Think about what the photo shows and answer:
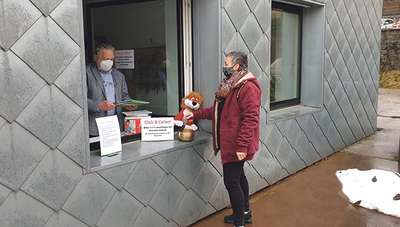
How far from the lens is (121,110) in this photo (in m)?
3.85

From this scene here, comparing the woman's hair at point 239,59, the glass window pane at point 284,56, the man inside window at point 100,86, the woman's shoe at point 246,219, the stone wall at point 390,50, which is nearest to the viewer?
the woman's hair at point 239,59

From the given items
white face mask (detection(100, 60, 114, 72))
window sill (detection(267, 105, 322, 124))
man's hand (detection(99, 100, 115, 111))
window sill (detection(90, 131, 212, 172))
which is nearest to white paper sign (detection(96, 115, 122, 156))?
window sill (detection(90, 131, 212, 172))

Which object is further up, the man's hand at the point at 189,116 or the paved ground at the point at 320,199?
the man's hand at the point at 189,116

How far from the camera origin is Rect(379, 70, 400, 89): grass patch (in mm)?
17214

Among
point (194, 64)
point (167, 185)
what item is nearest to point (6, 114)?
point (167, 185)

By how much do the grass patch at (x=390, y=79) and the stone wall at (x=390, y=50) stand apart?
0.21 metres

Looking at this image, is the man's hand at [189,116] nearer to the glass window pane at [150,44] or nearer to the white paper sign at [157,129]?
the white paper sign at [157,129]

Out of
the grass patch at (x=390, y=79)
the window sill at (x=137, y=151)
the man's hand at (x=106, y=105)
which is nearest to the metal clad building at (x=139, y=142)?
the window sill at (x=137, y=151)

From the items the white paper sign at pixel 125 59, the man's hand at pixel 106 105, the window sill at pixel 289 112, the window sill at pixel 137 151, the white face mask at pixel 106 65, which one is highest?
the white paper sign at pixel 125 59

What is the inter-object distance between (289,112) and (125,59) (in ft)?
8.11

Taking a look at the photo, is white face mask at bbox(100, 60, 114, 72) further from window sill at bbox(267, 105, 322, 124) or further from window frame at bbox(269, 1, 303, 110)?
window frame at bbox(269, 1, 303, 110)

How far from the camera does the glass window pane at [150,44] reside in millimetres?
4074

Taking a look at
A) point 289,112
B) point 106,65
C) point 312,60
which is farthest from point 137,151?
point 312,60

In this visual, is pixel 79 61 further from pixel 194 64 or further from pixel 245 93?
pixel 194 64
